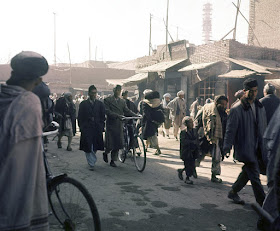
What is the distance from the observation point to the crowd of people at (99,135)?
2129mm

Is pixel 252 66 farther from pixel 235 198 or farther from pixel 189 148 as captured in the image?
pixel 235 198

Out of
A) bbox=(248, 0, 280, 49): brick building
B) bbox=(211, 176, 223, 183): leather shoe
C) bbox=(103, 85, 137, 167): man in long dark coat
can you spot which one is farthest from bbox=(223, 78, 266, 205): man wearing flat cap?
bbox=(248, 0, 280, 49): brick building

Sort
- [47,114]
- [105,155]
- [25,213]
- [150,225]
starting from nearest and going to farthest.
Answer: [25,213] → [47,114] → [150,225] → [105,155]

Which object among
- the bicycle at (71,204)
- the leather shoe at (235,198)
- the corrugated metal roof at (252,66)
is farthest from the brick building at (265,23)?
the bicycle at (71,204)

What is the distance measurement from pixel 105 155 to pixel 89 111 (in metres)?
1.23

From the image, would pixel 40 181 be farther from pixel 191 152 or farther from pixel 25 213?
pixel 191 152

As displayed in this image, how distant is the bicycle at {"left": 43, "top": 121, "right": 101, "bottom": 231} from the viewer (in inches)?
108

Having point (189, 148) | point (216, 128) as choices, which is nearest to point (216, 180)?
point (189, 148)

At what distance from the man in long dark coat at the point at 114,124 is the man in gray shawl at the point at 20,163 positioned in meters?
5.15

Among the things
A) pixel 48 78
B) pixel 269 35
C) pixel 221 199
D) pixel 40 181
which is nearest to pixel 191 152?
pixel 221 199

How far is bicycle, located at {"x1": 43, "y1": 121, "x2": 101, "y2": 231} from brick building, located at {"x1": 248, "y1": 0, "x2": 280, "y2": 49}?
82.4 ft

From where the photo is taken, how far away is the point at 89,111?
7320mm

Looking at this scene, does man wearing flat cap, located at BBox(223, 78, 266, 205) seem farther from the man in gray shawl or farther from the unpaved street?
the man in gray shawl

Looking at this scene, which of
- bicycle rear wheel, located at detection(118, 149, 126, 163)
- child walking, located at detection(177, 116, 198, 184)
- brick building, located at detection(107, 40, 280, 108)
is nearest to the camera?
child walking, located at detection(177, 116, 198, 184)
